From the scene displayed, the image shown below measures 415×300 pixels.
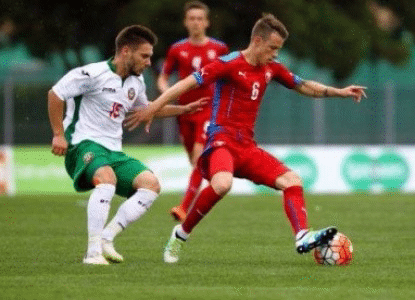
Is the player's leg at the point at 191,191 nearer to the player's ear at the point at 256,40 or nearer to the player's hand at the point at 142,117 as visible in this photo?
the player's ear at the point at 256,40

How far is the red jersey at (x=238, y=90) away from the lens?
456 inches

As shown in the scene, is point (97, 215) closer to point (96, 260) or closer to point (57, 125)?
point (96, 260)

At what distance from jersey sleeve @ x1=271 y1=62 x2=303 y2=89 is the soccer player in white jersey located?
2.39ft

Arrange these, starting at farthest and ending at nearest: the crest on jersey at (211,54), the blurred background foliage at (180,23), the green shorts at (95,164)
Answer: the blurred background foliage at (180,23) → the crest on jersey at (211,54) → the green shorts at (95,164)

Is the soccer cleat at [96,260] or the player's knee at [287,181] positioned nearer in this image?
the soccer cleat at [96,260]

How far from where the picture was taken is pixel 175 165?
88.4ft

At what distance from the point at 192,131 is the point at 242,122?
5.75 metres

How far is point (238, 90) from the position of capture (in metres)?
11.7

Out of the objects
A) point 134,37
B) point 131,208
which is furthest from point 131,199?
point 134,37

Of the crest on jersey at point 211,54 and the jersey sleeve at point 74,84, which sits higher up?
the jersey sleeve at point 74,84

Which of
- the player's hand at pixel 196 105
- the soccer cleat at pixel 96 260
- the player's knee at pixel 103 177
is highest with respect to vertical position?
the player's hand at pixel 196 105

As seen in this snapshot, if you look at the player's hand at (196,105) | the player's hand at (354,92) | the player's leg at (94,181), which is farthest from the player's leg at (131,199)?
the player's hand at (354,92)

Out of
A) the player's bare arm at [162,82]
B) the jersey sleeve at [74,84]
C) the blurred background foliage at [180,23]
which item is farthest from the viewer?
the blurred background foliage at [180,23]

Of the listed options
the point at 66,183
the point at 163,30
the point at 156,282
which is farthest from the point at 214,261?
the point at 163,30
